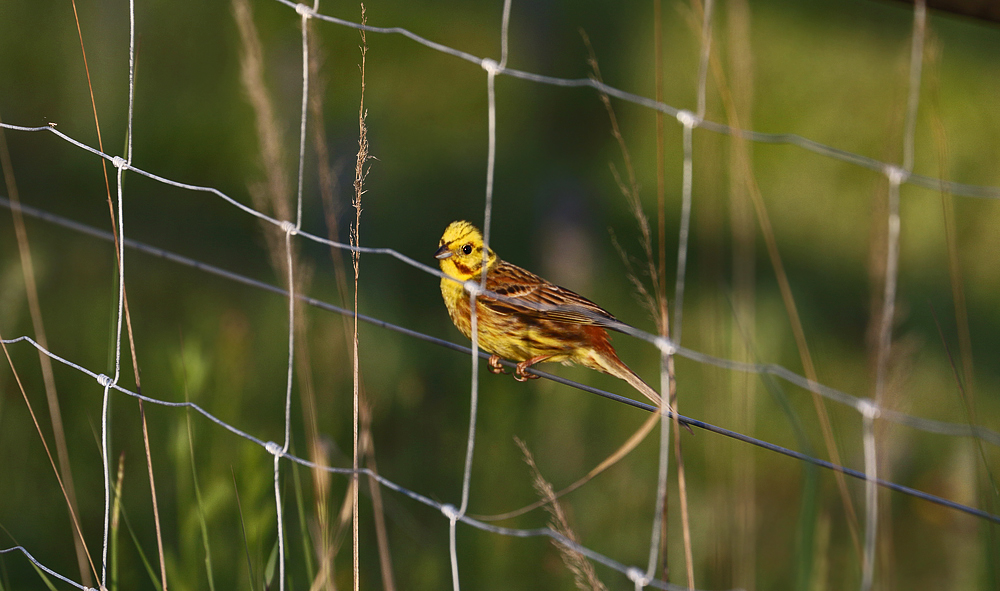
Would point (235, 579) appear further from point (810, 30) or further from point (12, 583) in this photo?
point (810, 30)

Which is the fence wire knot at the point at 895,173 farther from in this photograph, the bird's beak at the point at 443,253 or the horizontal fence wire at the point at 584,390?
the bird's beak at the point at 443,253

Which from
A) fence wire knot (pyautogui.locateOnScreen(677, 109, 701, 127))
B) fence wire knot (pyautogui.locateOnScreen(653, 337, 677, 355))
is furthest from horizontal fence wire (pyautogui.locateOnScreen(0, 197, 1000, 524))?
fence wire knot (pyautogui.locateOnScreen(677, 109, 701, 127))

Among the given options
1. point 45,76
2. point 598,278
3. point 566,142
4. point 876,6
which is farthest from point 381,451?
point 876,6

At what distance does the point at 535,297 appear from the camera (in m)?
1.59

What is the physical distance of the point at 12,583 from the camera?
192cm

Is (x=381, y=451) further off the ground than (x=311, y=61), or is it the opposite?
(x=311, y=61)

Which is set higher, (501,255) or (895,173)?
(501,255)

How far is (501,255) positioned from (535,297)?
203 cm

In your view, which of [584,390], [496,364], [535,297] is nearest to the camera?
[584,390]

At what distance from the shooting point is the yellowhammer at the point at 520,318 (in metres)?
1.60

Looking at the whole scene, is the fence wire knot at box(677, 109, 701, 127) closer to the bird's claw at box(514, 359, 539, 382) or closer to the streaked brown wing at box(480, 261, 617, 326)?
the streaked brown wing at box(480, 261, 617, 326)

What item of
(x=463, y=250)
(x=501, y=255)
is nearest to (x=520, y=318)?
(x=463, y=250)

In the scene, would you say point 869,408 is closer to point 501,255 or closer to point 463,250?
point 463,250

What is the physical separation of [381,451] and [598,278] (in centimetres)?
140
